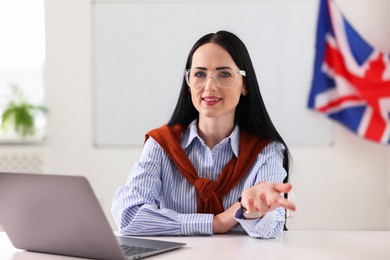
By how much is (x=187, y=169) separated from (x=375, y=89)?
2898 mm

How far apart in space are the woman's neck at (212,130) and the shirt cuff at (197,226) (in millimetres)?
421

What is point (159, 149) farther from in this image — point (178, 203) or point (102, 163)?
point (102, 163)

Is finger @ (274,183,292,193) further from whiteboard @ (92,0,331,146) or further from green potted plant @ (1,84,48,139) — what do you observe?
green potted plant @ (1,84,48,139)

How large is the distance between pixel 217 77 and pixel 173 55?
243 centimetres

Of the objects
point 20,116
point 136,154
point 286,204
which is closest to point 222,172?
point 286,204

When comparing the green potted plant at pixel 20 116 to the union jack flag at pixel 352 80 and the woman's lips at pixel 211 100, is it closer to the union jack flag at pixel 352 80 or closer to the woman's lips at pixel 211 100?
the union jack flag at pixel 352 80

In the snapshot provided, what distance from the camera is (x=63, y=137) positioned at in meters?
4.43

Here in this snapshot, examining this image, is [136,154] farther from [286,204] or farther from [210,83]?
[286,204]

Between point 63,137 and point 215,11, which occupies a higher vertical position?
point 215,11

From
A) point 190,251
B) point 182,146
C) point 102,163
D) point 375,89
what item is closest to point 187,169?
point 182,146

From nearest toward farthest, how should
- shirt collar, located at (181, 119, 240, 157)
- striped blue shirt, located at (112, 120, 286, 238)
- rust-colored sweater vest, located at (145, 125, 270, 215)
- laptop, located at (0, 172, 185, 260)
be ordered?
1. laptop, located at (0, 172, 185, 260)
2. striped blue shirt, located at (112, 120, 286, 238)
3. rust-colored sweater vest, located at (145, 125, 270, 215)
4. shirt collar, located at (181, 119, 240, 157)

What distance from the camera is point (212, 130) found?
2.10 meters

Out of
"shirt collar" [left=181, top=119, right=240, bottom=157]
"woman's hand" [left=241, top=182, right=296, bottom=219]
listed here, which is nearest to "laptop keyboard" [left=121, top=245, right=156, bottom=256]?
"woman's hand" [left=241, top=182, right=296, bottom=219]

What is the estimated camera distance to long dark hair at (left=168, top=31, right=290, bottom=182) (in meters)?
2.06
